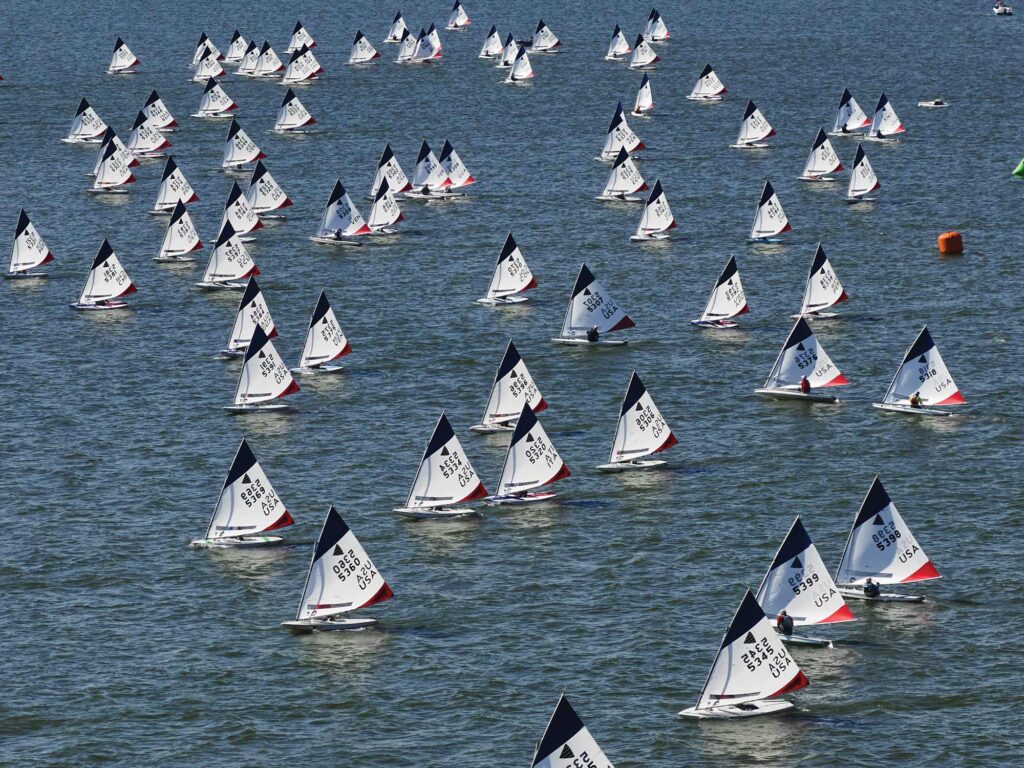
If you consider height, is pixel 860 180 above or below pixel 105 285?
above

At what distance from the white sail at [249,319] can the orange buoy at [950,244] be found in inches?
1886

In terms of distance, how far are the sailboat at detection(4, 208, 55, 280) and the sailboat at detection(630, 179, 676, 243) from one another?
42.0 metres

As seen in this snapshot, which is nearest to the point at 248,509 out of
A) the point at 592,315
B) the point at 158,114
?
the point at 592,315

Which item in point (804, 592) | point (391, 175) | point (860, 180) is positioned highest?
point (391, 175)

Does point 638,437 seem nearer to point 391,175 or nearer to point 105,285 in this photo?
point 105,285

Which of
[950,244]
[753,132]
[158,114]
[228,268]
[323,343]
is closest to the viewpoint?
[323,343]

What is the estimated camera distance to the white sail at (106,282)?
130 m

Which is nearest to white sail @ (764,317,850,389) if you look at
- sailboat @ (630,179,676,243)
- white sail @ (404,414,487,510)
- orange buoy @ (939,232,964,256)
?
white sail @ (404,414,487,510)

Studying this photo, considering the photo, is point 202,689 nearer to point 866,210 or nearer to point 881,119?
point 866,210

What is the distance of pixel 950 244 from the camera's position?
452 feet

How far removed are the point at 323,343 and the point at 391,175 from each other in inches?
1860

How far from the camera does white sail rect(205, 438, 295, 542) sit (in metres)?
87.0

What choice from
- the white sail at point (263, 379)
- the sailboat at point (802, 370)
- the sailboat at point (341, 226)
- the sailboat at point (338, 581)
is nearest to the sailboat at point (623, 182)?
the sailboat at point (341, 226)

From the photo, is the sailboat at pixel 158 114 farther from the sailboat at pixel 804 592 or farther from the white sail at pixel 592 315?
the sailboat at pixel 804 592
